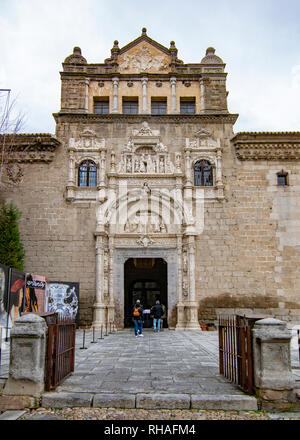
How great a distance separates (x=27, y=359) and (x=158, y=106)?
15.7 metres

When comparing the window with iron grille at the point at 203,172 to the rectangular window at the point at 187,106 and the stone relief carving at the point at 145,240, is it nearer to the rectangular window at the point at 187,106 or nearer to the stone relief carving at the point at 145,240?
the rectangular window at the point at 187,106

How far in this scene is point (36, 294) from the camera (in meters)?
13.9

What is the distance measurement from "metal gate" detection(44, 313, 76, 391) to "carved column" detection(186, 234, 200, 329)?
9.42 meters

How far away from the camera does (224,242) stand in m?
16.9

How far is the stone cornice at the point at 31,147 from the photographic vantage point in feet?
57.1

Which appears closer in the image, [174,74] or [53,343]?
[53,343]

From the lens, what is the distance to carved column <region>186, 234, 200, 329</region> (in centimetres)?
1605

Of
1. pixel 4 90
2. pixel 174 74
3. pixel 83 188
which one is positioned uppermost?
pixel 174 74

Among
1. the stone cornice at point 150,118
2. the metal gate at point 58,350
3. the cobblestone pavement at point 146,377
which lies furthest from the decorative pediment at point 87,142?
the metal gate at point 58,350

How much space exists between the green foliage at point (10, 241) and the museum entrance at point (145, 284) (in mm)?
6075

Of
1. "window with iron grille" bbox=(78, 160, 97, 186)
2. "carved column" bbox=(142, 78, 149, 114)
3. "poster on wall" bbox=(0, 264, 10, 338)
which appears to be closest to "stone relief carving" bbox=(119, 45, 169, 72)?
"carved column" bbox=(142, 78, 149, 114)

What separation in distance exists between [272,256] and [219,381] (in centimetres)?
1118
